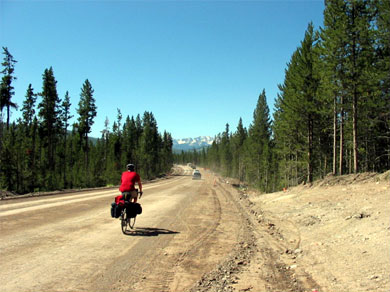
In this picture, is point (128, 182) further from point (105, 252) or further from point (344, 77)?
point (344, 77)

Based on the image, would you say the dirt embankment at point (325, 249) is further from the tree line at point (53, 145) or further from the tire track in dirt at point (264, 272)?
the tree line at point (53, 145)

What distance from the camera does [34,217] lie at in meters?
10.6

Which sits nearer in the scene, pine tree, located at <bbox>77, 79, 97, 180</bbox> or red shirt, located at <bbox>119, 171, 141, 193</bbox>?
red shirt, located at <bbox>119, 171, 141, 193</bbox>

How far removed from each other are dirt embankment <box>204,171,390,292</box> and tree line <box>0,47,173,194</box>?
2375 centimetres

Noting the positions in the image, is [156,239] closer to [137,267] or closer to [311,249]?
[137,267]

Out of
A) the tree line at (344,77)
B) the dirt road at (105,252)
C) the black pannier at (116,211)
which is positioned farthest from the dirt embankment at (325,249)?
the tree line at (344,77)

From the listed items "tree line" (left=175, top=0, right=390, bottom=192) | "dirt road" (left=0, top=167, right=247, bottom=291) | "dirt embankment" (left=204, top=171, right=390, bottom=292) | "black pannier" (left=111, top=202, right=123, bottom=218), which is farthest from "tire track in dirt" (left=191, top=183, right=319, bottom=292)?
"tree line" (left=175, top=0, right=390, bottom=192)

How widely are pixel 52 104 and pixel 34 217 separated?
114ft

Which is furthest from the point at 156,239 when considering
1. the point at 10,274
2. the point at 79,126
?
the point at 79,126

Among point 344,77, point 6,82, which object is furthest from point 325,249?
point 6,82

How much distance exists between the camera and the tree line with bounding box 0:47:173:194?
26.0 m

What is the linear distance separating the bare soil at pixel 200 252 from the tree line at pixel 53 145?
685 inches

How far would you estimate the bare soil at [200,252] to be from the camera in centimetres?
474

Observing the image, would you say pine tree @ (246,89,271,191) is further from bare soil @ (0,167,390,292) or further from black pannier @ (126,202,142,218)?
black pannier @ (126,202,142,218)
